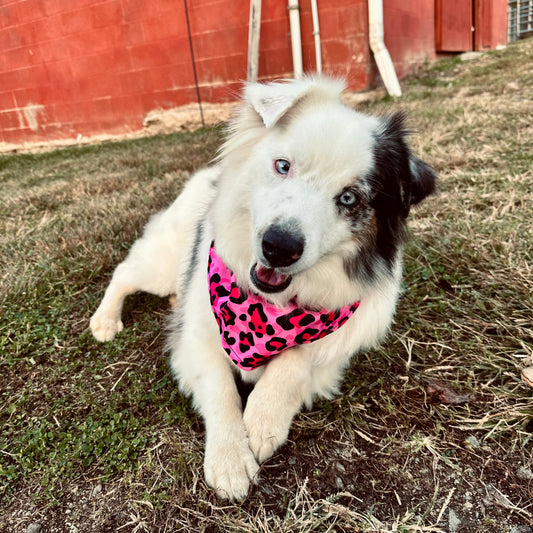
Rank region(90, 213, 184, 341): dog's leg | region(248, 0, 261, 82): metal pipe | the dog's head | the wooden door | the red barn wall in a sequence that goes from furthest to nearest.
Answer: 1. the wooden door
2. the red barn wall
3. region(248, 0, 261, 82): metal pipe
4. region(90, 213, 184, 341): dog's leg
5. the dog's head

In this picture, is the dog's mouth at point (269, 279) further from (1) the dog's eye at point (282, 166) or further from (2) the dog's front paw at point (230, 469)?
(2) the dog's front paw at point (230, 469)

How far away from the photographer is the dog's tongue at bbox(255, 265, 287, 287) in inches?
71.0

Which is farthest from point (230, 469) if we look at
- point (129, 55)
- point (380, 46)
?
point (129, 55)

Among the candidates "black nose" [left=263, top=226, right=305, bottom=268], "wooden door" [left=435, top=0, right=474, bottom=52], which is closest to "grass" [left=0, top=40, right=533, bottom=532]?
"black nose" [left=263, top=226, right=305, bottom=268]

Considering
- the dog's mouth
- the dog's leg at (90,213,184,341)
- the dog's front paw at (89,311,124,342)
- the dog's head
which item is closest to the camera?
the dog's head

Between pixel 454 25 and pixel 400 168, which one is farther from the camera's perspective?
pixel 454 25

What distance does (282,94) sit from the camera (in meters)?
1.95

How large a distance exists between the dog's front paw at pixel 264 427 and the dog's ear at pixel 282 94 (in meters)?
1.21

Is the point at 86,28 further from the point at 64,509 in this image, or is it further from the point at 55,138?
the point at 64,509

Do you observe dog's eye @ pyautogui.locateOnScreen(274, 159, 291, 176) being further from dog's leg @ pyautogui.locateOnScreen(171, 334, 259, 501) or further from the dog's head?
dog's leg @ pyautogui.locateOnScreen(171, 334, 259, 501)

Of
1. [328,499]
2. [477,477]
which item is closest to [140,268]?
[328,499]

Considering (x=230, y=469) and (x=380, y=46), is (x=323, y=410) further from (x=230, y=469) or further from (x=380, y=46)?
(x=380, y=46)

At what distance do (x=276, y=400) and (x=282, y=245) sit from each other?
0.67m

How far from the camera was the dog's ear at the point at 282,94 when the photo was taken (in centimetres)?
188
